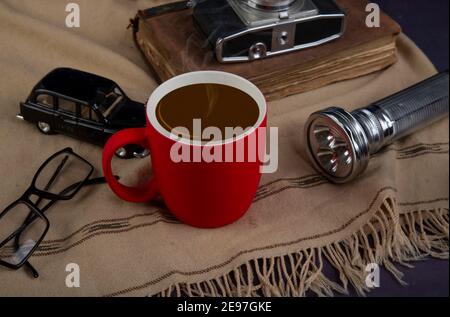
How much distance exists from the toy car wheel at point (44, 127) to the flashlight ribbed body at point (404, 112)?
29 centimetres

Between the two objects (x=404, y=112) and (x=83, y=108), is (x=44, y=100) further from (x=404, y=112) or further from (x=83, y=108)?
(x=404, y=112)

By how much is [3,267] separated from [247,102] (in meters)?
0.24

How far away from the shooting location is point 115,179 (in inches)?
22.1

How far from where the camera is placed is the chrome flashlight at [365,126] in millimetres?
558

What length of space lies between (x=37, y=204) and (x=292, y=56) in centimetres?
29

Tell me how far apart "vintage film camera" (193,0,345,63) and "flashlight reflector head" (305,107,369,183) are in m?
0.11

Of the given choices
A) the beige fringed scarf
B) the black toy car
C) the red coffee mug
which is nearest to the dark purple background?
the beige fringed scarf

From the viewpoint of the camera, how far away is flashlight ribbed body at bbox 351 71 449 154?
1.86ft

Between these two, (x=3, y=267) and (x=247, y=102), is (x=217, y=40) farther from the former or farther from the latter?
(x=3, y=267)

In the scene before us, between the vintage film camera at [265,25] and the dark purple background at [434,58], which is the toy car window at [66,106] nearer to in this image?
the vintage film camera at [265,25]

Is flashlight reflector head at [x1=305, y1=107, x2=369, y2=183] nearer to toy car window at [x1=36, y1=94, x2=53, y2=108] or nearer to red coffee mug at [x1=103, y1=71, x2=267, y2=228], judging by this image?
red coffee mug at [x1=103, y1=71, x2=267, y2=228]

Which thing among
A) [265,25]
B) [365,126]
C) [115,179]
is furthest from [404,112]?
[115,179]

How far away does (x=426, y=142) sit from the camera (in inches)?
23.9

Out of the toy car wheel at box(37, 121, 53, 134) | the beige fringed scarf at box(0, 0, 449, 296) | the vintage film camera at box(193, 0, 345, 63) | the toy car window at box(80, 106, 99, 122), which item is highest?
the vintage film camera at box(193, 0, 345, 63)
